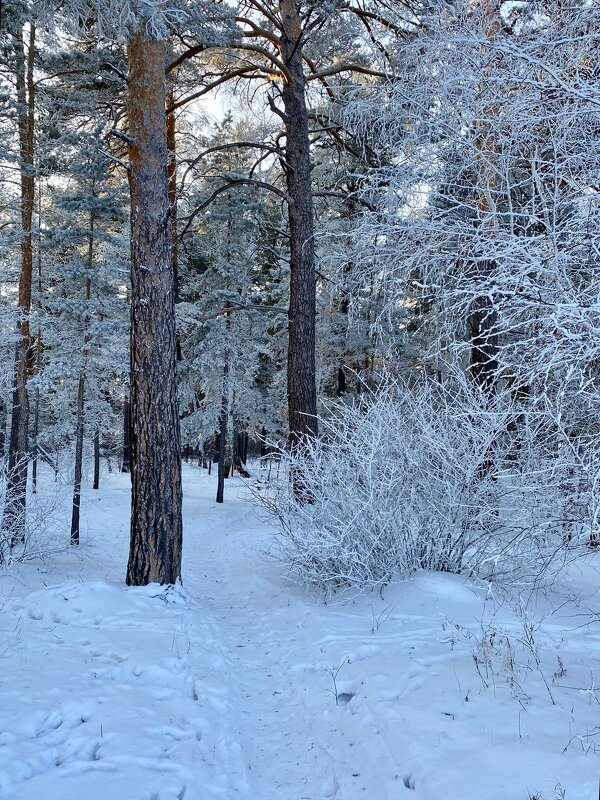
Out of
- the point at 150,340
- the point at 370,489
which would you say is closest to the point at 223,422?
the point at 150,340

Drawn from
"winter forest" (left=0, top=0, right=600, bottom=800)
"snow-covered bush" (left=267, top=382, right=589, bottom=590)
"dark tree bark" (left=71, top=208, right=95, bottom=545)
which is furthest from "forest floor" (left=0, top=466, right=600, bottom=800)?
"dark tree bark" (left=71, top=208, right=95, bottom=545)

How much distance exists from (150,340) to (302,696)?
3879 mm

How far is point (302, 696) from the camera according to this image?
3.98 m

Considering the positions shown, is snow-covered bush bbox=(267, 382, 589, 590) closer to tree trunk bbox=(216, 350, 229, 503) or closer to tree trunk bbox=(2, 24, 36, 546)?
tree trunk bbox=(2, 24, 36, 546)

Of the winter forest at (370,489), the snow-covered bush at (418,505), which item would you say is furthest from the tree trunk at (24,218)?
the snow-covered bush at (418,505)

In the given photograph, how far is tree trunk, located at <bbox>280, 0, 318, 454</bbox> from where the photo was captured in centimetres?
831

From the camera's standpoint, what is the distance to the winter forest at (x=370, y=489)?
116 inches

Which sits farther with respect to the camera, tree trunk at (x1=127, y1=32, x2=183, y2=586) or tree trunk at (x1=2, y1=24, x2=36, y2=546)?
tree trunk at (x1=2, y1=24, x2=36, y2=546)

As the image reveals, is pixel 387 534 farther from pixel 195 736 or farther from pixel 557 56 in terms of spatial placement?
pixel 557 56

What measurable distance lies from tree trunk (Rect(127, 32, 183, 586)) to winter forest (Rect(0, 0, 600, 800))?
31 millimetres

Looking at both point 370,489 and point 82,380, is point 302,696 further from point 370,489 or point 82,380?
point 82,380

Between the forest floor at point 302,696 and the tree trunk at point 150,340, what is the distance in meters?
0.64

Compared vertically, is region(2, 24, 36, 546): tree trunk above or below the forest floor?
above

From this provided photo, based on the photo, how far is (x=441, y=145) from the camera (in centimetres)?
491
